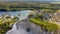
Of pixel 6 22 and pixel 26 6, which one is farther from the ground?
pixel 26 6

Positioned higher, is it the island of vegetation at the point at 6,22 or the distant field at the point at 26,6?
the distant field at the point at 26,6

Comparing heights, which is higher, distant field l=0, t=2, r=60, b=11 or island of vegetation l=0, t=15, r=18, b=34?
distant field l=0, t=2, r=60, b=11

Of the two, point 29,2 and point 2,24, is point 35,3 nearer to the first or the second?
point 29,2

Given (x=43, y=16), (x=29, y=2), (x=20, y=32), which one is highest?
(x=29, y=2)

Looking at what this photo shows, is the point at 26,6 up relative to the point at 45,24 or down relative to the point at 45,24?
up

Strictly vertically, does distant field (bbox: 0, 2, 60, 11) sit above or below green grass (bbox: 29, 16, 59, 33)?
above

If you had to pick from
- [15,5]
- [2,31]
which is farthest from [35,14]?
[2,31]

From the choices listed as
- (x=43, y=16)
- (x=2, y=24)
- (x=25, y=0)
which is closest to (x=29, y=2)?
(x=25, y=0)

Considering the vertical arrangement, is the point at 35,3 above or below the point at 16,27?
above

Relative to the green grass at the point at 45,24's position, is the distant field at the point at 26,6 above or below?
above
